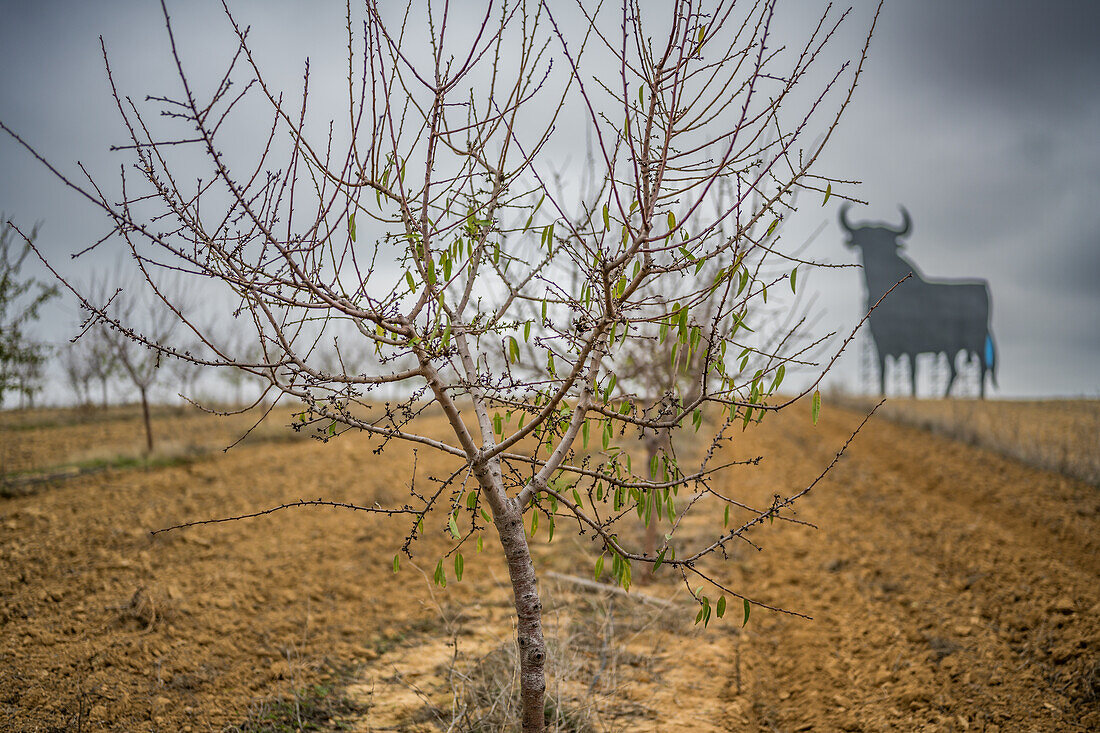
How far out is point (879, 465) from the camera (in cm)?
1096

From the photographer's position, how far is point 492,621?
5.48 meters

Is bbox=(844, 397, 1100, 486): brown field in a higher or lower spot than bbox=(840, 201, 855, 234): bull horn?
lower

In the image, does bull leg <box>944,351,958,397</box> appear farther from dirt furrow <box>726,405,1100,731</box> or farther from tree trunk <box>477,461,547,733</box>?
tree trunk <box>477,461,547,733</box>

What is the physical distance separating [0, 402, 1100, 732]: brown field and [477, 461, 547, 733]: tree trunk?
691 mm

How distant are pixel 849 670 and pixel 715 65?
388 centimetres

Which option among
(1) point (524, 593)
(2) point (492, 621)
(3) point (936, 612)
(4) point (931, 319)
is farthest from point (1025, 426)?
(1) point (524, 593)

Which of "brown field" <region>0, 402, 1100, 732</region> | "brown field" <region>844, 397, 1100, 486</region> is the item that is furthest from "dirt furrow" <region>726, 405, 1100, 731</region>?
"brown field" <region>844, 397, 1100, 486</region>

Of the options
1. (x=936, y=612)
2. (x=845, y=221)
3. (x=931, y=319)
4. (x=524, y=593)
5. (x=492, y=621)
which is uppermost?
(x=845, y=221)

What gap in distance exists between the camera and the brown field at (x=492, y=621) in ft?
12.5

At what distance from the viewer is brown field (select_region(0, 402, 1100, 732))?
12.5 feet

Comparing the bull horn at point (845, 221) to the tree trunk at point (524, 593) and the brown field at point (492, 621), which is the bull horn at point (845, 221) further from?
the tree trunk at point (524, 593)

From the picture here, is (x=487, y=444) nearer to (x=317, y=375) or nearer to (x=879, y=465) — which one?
(x=317, y=375)

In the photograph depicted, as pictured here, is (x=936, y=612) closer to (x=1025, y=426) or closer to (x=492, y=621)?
(x=492, y=621)

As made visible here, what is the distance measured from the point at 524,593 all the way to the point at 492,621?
3.01 meters
